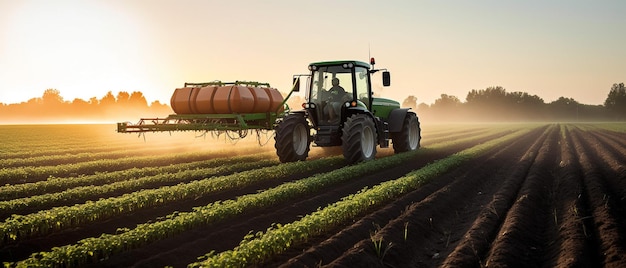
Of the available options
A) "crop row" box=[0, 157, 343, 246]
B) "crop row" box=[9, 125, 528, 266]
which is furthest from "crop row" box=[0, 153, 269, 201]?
"crop row" box=[9, 125, 528, 266]

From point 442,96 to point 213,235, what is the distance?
14547cm

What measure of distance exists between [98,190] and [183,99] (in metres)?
6.47

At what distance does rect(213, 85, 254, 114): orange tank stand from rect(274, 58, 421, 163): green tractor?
5.59 ft

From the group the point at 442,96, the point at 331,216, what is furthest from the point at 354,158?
the point at 442,96

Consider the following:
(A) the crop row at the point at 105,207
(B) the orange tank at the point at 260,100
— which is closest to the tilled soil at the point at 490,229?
(A) the crop row at the point at 105,207

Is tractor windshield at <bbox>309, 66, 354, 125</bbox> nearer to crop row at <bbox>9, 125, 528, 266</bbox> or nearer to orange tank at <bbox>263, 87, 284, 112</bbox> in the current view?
orange tank at <bbox>263, 87, 284, 112</bbox>

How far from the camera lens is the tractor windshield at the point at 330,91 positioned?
14.2 m

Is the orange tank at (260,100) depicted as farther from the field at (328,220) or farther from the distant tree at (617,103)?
the distant tree at (617,103)

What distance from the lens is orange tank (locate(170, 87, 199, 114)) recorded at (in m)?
16.1

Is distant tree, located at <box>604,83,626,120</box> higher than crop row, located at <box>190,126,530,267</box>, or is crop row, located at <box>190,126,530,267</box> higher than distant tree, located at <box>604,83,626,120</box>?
distant tree, located at <box>604,83,626,120</box>

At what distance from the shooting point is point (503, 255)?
5773 mm

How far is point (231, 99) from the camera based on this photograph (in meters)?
15.3

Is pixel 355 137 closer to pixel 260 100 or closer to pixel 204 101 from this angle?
pixel 260 100

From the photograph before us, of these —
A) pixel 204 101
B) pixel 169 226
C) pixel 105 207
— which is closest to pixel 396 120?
pixel 204 101
